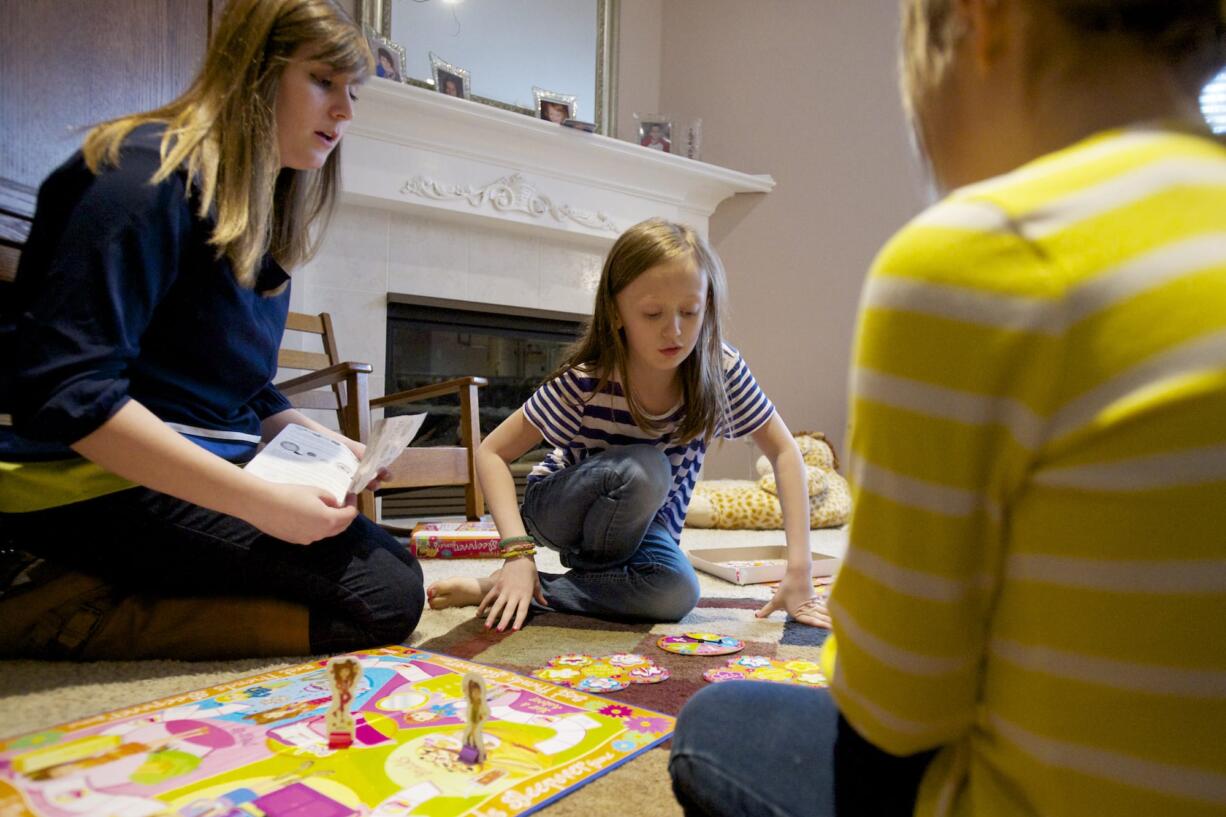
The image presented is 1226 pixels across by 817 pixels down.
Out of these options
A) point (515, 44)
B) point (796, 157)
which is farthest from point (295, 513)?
point (796, 157)

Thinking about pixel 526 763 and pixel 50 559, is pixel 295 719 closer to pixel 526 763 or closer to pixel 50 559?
pixel 526 763

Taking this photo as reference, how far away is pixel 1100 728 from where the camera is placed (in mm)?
310

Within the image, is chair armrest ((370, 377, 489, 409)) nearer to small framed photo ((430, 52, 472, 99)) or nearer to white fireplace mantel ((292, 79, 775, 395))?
white fireplace mantel ((292, 79, 775, 395))

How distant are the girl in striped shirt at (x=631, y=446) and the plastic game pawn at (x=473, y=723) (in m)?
0.50

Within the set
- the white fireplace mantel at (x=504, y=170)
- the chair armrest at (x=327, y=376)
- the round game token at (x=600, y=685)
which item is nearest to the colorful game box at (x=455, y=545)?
the chair armrest at (x=327, y=376)

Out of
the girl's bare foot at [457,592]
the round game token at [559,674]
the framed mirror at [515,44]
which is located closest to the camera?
the round game token at [559,674]

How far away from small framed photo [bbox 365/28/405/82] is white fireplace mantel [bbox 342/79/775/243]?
0.15 m

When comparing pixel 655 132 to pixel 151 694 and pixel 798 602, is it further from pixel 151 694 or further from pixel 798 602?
pixel 151 694

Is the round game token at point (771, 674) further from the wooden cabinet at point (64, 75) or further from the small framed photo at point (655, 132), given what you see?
the small framed photo at point (655, 132)

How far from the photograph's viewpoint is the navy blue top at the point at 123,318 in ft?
2.77

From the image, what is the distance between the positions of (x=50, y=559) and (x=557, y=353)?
250 cm

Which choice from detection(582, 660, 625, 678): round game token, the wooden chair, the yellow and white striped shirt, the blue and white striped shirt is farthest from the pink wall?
the yellow and white striped shirt

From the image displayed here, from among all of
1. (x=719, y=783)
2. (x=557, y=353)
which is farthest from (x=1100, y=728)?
(x=557, y=353)

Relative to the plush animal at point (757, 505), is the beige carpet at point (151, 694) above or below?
above
